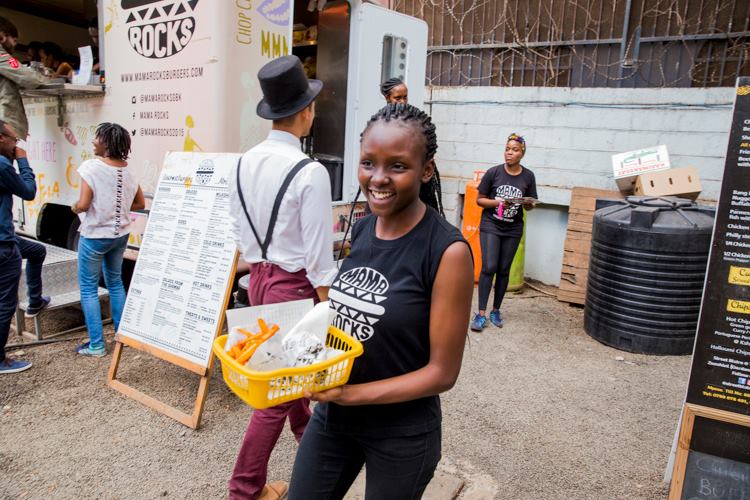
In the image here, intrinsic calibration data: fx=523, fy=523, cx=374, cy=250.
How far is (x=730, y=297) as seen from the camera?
2490 mm

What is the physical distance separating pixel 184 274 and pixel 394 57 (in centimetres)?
296

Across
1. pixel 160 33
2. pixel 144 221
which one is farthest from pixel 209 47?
pixel 144 221

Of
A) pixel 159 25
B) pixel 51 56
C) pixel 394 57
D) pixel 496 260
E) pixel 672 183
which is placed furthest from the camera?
pixel 51 56

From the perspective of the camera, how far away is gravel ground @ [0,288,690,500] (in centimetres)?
282

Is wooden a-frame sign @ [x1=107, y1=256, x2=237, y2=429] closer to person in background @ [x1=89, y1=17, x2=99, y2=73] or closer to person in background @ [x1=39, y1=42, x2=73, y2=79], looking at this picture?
person in background @ [x1=89, y1=17, x2=99, y2=73]

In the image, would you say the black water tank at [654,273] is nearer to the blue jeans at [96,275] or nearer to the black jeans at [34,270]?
the blue jeans at [96,275]

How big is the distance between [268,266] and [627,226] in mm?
3453

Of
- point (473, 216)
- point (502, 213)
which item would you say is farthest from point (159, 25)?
point (473, 216)

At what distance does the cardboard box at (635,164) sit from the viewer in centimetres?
544

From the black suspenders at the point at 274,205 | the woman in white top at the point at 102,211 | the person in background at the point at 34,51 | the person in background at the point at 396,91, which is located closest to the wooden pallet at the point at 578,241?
the person in background at the point at 396,91

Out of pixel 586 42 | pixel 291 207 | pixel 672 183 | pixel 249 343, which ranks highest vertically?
pixel 586 42

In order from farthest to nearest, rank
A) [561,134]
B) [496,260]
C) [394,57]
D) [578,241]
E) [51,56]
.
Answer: [51,56] → [561,134] → [578,241] → [496,260] → [394,57]

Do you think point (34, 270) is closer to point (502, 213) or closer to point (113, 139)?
point (113, 139)

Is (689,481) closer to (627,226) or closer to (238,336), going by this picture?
(238,336)
